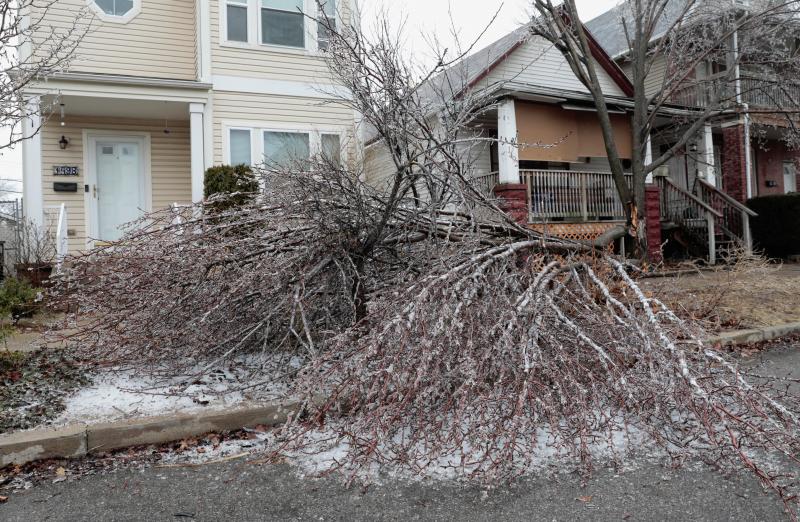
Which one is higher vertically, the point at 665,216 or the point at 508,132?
→ the point at 508,132

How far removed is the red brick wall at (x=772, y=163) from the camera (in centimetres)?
1753

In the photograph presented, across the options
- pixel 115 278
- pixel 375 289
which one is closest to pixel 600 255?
pixel 375 289

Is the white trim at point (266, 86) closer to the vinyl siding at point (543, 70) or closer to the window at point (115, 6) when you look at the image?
the window at point (115, 6)

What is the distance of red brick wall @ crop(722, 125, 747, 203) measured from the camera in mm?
15453

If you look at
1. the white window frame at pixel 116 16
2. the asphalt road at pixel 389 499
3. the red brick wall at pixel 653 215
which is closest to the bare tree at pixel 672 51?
the red brick wall at pixel 653 215

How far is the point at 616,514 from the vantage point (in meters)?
2.60

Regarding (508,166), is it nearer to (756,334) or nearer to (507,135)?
(507,135)

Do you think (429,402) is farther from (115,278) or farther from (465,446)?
(115,278)

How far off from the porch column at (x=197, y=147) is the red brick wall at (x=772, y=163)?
15665 mm

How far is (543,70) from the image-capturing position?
14.7 m

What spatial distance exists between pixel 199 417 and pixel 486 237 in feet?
8.73

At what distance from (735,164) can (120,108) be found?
48.7 feet

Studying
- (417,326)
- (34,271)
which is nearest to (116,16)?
(34,271)

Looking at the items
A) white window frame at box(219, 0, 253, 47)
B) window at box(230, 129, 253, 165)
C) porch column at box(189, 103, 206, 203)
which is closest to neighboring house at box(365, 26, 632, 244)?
window at box(230, 129, 253, 165)
